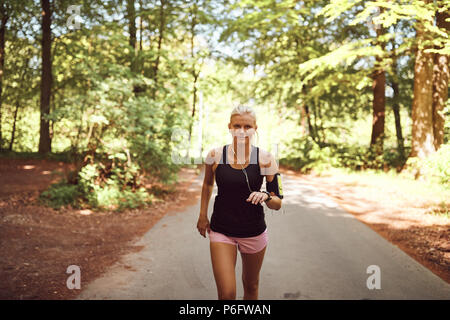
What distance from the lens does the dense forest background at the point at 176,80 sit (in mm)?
9570

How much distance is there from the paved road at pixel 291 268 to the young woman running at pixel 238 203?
4.73 feet

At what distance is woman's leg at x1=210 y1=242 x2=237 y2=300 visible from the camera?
112 inches

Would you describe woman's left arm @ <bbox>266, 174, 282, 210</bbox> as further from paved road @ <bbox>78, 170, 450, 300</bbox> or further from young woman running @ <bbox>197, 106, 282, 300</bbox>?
paved road @ <bbox>78, 170, 450, 300</bbox>


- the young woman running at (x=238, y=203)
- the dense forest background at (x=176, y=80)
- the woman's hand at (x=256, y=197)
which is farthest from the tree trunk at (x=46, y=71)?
the woman's hand at (x=256, y=197)

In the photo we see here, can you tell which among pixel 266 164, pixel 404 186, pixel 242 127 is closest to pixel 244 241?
pixel 266 164

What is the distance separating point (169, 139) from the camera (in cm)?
1067

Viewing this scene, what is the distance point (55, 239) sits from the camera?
6684mm

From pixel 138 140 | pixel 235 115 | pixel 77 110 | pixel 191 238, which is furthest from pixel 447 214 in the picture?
pixel 77 110

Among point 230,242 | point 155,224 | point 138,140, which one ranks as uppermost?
point 138,140

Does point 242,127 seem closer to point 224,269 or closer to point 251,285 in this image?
point 224,269

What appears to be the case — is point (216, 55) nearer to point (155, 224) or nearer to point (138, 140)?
point (138, 140)

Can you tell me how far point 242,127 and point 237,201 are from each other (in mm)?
645

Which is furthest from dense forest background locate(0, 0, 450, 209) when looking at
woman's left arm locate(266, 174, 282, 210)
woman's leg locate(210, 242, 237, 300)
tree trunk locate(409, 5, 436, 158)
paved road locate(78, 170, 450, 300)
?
paved road locate(78, 170, 450, 300)
